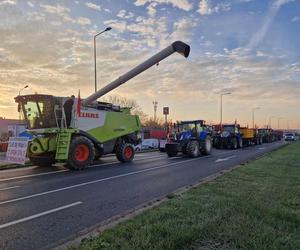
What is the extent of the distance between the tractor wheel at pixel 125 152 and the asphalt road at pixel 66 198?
12.1 ft

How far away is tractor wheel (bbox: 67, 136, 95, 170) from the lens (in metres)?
15.0

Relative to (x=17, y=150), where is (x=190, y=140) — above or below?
above

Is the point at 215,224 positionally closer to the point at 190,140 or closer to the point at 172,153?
the point at 172,153

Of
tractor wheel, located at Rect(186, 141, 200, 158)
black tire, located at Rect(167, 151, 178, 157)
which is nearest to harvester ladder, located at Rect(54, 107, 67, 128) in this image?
black tire, located at Rect(167, 151, 178, 157)

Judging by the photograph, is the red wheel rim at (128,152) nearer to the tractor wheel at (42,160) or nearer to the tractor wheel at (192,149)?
the tractor wheel at (42,160)

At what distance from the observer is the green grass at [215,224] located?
187 inches

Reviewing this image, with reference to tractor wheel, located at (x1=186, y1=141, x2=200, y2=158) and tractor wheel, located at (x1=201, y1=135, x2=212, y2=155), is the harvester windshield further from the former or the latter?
tractor wheel, located at (x1=201, y1=135, x2=212, y2=155)

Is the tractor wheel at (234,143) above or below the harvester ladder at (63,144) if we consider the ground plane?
below

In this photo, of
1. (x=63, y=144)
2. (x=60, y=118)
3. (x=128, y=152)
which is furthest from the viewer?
(x=128, y=152)

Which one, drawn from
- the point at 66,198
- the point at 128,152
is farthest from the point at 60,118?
the point at 66,198

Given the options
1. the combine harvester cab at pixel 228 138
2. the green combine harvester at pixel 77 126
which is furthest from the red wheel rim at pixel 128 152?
the combine harvester cab at pixel 228 138

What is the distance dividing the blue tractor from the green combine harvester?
14.5 feet

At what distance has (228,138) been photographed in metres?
35.1

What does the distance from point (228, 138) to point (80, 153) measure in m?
22.4
